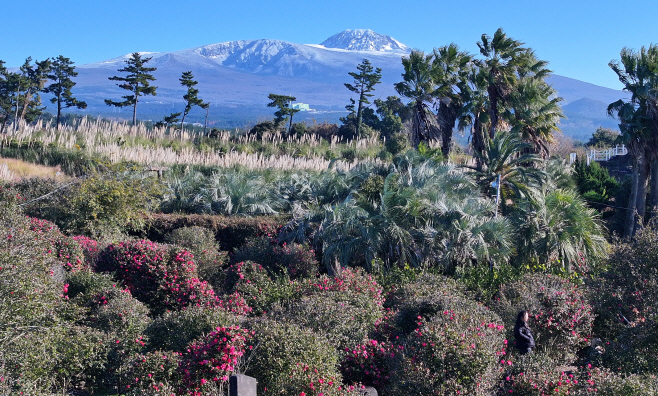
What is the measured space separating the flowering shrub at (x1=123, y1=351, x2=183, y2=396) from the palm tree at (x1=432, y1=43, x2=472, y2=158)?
57.1 feet

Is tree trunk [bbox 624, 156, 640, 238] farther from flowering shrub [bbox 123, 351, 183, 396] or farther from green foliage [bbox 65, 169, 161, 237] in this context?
flowering shrub [bbox 123, 351, 183, 396]

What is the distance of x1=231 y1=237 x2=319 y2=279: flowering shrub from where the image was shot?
1085cm

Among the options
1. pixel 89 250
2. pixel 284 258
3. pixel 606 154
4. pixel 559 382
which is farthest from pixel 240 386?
pixel 606 154

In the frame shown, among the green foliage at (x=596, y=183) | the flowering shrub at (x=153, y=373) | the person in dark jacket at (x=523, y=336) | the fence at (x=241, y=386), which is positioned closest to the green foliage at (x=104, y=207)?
the flowering shrub at (x=153, y=373)

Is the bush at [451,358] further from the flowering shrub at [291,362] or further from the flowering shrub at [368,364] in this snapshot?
the flowering shrub at [291,362]

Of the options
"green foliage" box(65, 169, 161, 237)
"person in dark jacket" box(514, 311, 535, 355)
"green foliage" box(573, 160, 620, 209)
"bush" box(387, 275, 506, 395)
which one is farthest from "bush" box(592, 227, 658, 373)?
"green foliage" box(573, 160, 620, 209)

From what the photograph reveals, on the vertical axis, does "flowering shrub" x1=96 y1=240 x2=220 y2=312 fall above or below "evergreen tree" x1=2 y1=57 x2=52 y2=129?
below

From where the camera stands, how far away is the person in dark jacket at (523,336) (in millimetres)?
7133

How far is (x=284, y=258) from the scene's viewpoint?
1108 cm

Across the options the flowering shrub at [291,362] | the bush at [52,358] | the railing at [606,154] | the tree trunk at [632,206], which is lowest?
the bush at [52,358]

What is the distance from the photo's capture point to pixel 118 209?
13.3 meters

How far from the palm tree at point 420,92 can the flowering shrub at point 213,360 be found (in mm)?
16508

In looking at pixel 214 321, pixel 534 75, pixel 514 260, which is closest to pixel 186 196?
pixel 514 260

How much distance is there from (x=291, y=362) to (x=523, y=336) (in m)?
A: 2.93
